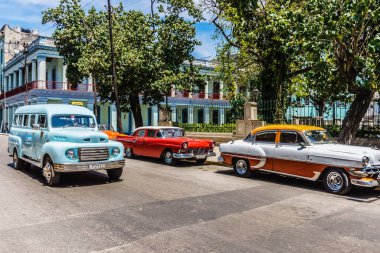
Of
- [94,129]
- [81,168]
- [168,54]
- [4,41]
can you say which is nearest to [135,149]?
[94,129]

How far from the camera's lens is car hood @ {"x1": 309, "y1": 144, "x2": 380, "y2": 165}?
346 inches

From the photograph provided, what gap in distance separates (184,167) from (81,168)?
5254 mm

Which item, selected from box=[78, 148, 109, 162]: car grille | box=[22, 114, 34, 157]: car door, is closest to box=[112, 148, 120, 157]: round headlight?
box=[78, 148, 109, 162]: car grille

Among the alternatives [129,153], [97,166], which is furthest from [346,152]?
[129,153]

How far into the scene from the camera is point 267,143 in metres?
11.0

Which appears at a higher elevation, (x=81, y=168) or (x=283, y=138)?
(x=283, y=138)

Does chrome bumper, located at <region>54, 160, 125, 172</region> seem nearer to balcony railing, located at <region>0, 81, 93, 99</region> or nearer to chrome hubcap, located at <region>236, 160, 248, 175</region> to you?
chrome hubcap, located at <region>236, 160, 248, 175</region>

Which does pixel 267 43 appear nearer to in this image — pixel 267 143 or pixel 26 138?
pixel 267 143

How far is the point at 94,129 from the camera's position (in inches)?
441

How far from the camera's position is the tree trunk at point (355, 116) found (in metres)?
14.3

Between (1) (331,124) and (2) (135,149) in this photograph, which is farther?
(1) (331,124)

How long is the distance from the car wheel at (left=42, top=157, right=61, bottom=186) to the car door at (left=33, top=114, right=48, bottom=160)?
82 cm

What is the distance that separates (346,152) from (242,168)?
141 inches

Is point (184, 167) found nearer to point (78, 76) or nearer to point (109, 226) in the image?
point (109, 226)
